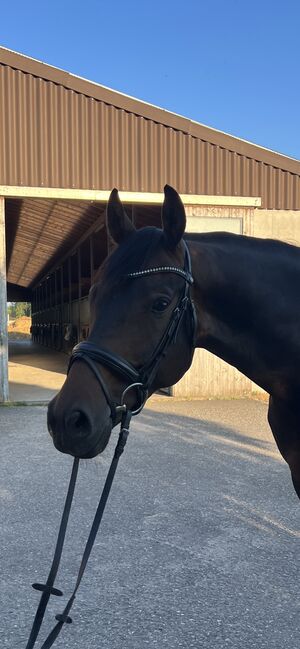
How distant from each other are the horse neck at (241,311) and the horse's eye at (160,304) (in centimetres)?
23

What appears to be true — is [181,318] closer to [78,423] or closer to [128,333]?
[128,333]

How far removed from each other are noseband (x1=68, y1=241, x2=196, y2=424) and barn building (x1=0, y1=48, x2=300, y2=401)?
7608 millimetres

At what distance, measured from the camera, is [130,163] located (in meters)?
9.32

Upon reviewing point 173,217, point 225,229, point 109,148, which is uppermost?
point 109,148

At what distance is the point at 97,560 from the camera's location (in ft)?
10.7

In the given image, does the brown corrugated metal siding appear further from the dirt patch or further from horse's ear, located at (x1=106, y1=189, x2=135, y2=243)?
the dirt patch

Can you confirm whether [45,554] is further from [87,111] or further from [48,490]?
[87,111]

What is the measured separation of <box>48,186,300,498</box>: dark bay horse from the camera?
153cm

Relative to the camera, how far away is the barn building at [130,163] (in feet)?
29.1

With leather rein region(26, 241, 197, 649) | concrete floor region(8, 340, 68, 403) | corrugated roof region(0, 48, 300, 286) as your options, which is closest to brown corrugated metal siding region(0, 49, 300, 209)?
corrugated roof region(0, 48, 300, 286)

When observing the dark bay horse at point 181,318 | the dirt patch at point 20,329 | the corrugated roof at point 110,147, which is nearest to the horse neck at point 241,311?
the dark bay horse at point 181,318

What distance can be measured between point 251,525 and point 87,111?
796 centimetres

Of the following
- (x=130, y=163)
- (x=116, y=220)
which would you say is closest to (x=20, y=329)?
(x=130, y=163)

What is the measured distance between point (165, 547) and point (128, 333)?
2.43 metres
